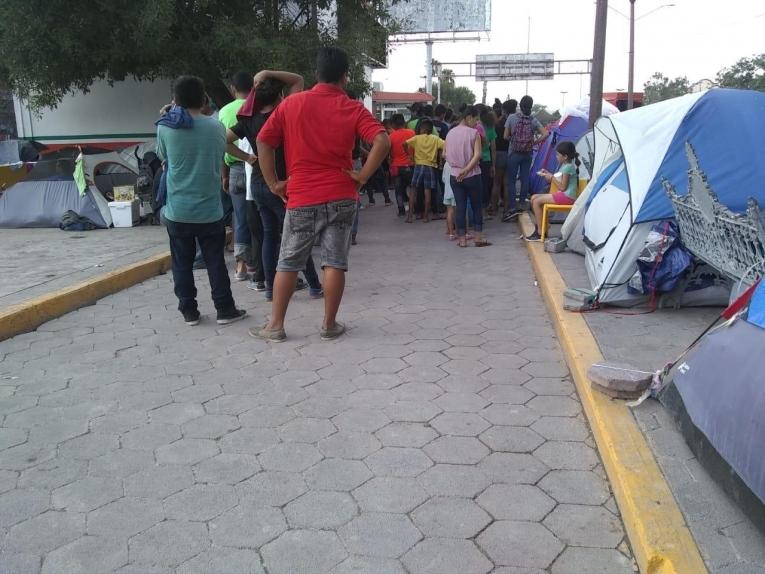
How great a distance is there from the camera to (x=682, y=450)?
9.51 ft

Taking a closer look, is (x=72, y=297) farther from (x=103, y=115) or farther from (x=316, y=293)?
(x=103, y=115)

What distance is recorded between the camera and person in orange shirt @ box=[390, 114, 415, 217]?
10617mm

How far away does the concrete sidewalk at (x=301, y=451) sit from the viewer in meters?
2.44

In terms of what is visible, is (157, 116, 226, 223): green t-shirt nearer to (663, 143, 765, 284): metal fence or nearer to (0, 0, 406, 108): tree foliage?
(663, 143, 765, 284): metal fence

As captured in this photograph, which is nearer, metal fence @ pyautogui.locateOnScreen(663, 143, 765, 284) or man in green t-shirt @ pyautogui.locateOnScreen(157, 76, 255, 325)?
metal fence @ pyautogui.locateOnScreen(663, 143, 765, 284)

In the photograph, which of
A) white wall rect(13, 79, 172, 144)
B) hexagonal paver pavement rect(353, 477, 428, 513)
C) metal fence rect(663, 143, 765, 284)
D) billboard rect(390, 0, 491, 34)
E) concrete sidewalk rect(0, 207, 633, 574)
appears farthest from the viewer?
billboard rect(390, 0, 491, 34)

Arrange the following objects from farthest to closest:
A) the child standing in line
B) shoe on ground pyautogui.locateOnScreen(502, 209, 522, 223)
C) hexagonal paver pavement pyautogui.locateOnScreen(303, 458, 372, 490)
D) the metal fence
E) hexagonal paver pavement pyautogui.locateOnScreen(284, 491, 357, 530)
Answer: shoe on ground pyautogui.locateOnScreen(502, 209, 522, 223), the child standing in line, the metal fence, hexagonal paver pavement pyautogui.locateOnScreen(303, 458, 372, 490), hexagonal paver pavement pyautogui.locateOnScreen(284, 491, 357, 530)

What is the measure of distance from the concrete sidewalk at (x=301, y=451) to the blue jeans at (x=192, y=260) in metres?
0.22

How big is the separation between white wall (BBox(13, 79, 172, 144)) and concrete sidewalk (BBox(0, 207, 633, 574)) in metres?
8.35

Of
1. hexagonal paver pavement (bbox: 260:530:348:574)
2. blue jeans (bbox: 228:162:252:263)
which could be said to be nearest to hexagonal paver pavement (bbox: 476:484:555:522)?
hexagonal paver pavement (bbox: 260:530:348:574)

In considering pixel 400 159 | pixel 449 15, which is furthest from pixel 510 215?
pixel 449 15

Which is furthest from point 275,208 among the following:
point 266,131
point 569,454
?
point 569,454

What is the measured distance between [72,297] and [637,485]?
15.4ft

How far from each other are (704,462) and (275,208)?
3616 mm
